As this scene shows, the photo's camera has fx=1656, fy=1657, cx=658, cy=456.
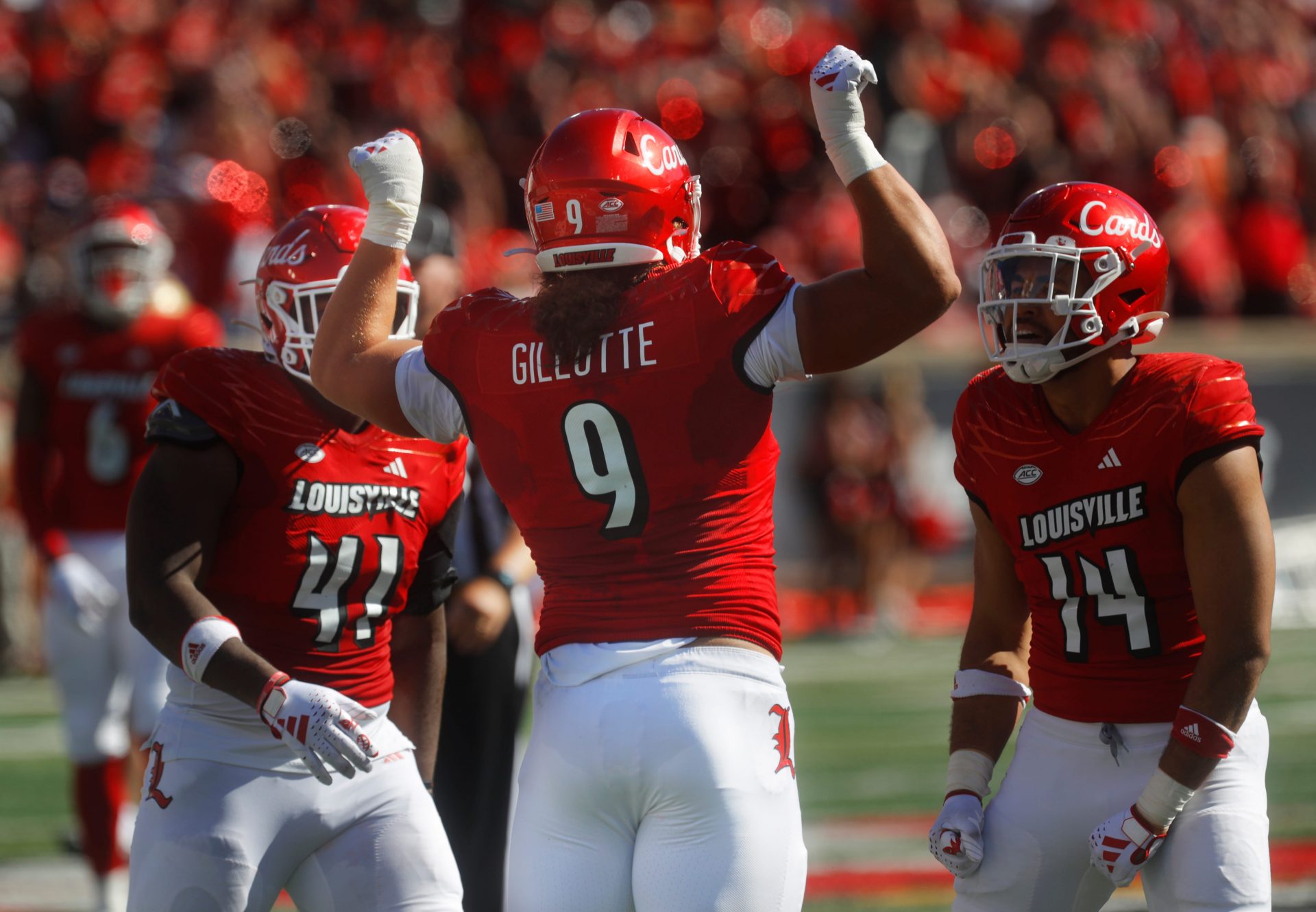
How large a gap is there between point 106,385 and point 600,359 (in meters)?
3.79

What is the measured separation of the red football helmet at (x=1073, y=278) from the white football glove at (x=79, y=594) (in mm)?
3640

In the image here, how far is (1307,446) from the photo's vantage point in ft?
42.2

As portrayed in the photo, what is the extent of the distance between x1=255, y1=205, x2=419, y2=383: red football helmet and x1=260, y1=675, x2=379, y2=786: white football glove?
67 cm

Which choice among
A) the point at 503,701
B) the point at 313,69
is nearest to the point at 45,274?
the point at 313,69

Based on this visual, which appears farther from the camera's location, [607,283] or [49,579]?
[49,579]

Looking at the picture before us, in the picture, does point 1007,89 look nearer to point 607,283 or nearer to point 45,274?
point 45,274

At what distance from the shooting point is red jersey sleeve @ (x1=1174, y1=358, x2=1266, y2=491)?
113 inches

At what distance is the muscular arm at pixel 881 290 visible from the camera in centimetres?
262

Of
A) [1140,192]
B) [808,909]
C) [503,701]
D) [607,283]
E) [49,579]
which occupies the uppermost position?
[1140,192]

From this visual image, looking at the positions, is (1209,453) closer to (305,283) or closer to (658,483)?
(658,483)

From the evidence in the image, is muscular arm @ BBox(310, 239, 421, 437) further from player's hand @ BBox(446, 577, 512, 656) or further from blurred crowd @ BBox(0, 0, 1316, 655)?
blurred crowd @ BBox(0, 0, 1316, 655)

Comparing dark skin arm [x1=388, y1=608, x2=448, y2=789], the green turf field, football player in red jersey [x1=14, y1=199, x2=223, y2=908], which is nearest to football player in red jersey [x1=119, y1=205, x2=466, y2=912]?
dark skin arm [x1=388, y1=608, x2=448, y2=789]

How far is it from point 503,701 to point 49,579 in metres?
2.06

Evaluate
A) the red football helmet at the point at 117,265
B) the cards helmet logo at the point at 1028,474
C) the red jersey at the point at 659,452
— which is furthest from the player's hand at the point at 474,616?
the red football helmet at the point at 117,265
